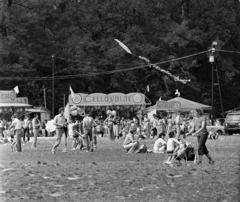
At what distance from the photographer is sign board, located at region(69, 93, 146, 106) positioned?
2152 inches

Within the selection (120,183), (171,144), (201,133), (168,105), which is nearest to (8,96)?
(168,105)

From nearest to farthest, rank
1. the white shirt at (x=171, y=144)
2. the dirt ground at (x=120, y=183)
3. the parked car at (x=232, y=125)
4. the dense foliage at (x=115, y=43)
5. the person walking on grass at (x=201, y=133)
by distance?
1. the dirt ground at (x=120, y=183)
2. the person walking on grass at (x=201, y=133)
3. the white shirt at (x=171, y=144)
4. the parked car at (x=232, y=125)
5. the dense foliage at (x=115, y=43)

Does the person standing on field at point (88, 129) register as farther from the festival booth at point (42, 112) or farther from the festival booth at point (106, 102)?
the festival booth at point (42, 112)

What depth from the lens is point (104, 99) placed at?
183 feet

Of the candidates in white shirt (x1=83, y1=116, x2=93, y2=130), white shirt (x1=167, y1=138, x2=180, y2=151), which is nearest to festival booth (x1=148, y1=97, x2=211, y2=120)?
white shirt (x1=83, y1=116, x2=93, y2=130)

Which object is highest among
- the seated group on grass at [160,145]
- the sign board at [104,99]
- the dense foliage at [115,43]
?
the dense foliage at [115,43]

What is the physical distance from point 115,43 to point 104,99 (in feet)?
50.0

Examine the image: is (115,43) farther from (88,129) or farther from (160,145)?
(160,145)

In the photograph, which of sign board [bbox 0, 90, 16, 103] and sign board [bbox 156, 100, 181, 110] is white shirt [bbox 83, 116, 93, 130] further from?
sign board [bbox 156, 100, 181, 110]

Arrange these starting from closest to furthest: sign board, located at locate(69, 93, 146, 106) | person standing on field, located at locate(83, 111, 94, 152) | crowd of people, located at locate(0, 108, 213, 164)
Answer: crowd of people, located at locate(0, 108, 213, 164) → person standing on field, located at locate(83, 111, 94, 152) → sign board, located at locate(69, 93, 146, 106)

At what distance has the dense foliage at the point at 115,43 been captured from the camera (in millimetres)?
67125

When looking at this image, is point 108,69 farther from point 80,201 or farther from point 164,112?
point 80,201

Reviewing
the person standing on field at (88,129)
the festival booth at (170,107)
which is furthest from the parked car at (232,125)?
the person standing on field at (88,129)

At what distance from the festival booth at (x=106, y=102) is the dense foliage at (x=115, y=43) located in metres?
12.0
